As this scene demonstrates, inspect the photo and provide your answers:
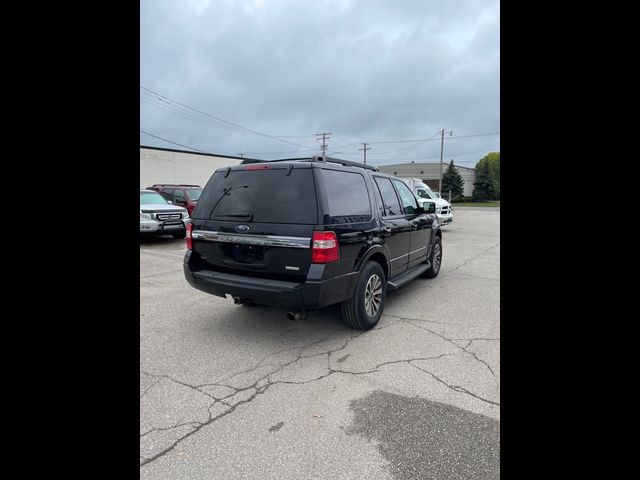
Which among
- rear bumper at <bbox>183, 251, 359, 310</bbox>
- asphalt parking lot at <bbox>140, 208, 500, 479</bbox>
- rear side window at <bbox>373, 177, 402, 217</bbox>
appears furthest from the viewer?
rear side window at <bbox>373, 177, 402, 217</bbox>

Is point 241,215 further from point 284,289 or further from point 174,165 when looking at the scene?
point 174,165

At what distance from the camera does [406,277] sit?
18.0 ft

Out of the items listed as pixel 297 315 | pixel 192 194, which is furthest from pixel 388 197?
pixel 192 194

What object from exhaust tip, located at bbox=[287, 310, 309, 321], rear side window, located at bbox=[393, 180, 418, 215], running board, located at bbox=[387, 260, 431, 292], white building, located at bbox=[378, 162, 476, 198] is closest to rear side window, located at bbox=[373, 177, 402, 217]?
rear side window, located at bbox=[393, 180, 418, 215]

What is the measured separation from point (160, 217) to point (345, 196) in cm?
882

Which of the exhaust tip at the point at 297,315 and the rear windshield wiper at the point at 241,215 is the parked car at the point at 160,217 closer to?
the rear windshield wiper at the point at 241,215

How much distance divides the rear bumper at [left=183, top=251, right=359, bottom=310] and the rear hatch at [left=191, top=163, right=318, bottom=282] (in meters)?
0.11

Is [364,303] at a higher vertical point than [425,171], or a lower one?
lower

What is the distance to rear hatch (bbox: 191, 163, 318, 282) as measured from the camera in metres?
3.84

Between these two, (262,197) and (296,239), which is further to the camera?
(262,197)

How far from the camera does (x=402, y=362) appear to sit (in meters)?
3.70

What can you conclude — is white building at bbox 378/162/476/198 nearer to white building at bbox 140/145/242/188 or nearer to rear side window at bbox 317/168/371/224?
white building at bbox 140/145/242/188
